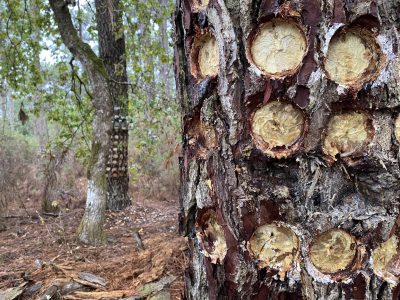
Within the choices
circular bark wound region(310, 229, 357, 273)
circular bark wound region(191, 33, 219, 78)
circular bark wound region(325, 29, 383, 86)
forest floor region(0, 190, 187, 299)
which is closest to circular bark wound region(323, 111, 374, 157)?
circular bark wound region(325, 29, 383, 86)

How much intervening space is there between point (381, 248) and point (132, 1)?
5048mm

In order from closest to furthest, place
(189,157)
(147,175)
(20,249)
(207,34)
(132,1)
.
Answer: (207,34) → (189,157) → (20,249) → (132,1) → (147,175)

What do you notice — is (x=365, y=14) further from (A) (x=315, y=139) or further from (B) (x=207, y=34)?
(B) (x=207, y=34)

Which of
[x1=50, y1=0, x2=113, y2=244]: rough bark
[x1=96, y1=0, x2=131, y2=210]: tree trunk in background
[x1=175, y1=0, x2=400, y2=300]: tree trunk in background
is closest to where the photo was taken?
[x1=175, y1=0, x2=400, y2=300]: tree trunk in background

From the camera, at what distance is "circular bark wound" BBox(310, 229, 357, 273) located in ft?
3.80

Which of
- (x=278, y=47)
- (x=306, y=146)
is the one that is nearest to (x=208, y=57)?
(x=278, y=47)

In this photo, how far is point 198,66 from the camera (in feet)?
4.38

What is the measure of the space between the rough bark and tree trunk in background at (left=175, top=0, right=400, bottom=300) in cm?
377

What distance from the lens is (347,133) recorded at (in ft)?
3.79

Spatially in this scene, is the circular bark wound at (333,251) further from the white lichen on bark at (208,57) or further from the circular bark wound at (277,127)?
the white lichen on bark at (208,57)

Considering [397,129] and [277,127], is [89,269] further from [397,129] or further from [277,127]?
[397,129]

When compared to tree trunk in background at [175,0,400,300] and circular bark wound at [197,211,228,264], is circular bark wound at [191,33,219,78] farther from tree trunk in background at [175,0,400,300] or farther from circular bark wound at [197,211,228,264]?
circular bark wound at [197,211,228,264]

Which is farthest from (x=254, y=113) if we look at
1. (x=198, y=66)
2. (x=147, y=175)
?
(x=147, y=175)

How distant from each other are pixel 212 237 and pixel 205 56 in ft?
1.93
